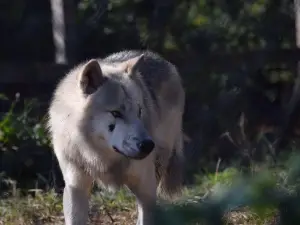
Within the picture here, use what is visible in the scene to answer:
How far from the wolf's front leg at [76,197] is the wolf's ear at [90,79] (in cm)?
38

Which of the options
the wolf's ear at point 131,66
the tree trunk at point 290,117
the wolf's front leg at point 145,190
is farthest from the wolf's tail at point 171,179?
the tree trunk at point 290,117

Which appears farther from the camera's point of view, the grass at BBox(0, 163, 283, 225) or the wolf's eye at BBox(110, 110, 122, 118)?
the grass at BBox(0, 163, 283, 225)

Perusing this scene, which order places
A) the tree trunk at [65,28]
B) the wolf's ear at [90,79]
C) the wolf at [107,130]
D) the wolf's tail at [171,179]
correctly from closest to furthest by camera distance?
the wolf at [107,130] < the wolf's ear at [90,79] < the wolf's tail at [171,179] < the tree trunk at [65,28]

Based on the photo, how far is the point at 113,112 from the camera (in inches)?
116

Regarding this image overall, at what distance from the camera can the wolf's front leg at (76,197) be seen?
10.7 feet

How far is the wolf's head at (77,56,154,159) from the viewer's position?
9.32 ft

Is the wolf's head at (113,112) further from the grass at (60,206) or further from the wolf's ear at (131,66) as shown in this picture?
the grass at (60,206)

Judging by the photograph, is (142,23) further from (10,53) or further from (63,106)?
(63,106)

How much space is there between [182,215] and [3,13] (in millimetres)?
4983

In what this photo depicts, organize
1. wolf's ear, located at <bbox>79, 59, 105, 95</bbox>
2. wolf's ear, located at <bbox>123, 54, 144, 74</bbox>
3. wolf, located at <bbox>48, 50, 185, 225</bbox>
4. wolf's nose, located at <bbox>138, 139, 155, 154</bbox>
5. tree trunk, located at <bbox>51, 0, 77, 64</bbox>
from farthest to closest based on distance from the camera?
tree trunk, located at <bbox>51, 0, 77, 64</bbox> → wolf's ear, located at <bbox>123, 54, 144, 74</bbox> → wolf's ear, located at <bbox>79, 59, 105, 95</bbox> → wolf, located at <bbox>48, 50, 185, 225</bbox> → wolf's nose, located at <bbox>138, 139, 155, 154</bbox>

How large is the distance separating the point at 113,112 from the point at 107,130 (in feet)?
0.24

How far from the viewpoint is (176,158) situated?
3.98m

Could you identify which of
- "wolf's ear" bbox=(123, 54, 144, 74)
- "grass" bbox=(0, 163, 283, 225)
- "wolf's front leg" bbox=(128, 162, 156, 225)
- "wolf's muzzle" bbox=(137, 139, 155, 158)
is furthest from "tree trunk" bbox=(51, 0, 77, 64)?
"wolf's muzzle" bbox=(137, 139, 155, 158)

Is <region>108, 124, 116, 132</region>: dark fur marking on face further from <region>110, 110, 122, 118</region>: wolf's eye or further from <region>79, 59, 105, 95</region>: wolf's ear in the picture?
<region>79, 59, 105, 95</region>: wolf's ear
